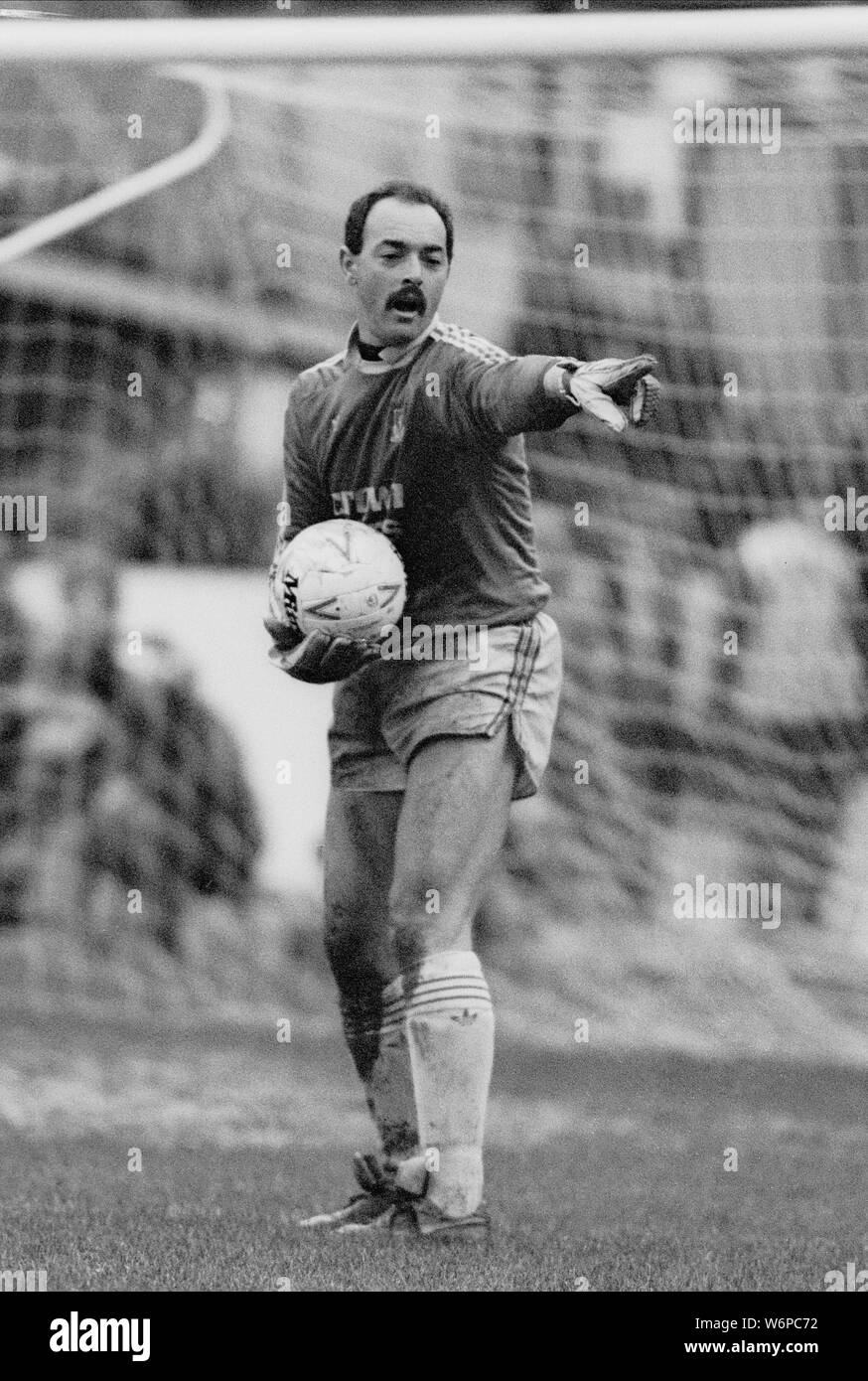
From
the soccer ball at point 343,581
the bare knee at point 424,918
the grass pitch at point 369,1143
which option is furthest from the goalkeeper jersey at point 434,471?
the grass pitch at point 369,1143

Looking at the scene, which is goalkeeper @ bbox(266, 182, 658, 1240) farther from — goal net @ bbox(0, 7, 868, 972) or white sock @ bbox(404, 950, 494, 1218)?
goal net @ bbox(0, 7, 868, 972)

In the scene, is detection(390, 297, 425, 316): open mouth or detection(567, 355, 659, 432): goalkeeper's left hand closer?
detection(567, 355, 659, 432): goalkeeper's left hand

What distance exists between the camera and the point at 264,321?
1009 cm

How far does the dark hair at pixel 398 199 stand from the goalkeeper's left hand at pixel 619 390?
0.85 meters

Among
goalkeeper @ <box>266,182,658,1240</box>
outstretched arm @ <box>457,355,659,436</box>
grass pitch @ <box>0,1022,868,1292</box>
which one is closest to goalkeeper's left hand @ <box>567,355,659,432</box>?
outstretched arm @ <box>457,355,659,436</box>

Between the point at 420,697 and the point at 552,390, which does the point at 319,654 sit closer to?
the point at 420,697

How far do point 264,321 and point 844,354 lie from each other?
263cm

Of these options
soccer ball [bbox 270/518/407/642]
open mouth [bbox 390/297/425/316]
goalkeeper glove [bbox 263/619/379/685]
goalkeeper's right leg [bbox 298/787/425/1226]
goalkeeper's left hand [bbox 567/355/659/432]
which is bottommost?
goalkeeper's right leg [bbox 298/787/425/1226]

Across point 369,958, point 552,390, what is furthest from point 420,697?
point 552,390

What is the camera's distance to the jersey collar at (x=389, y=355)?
552cm

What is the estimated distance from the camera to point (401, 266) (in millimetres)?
5445

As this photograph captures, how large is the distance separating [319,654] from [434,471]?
519mm

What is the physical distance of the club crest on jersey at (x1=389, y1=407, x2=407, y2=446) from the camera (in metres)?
5.45

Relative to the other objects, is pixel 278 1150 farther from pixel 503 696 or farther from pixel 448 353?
pixel 448 353
